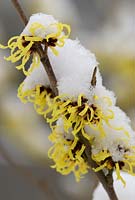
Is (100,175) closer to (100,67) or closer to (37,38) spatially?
(37,38)

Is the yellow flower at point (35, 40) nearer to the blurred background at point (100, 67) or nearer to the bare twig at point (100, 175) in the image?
the bare twig at point (100, 175)

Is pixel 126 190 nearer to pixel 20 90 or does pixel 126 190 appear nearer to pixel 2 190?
pixel 20 90

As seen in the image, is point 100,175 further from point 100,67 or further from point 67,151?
point 100,67

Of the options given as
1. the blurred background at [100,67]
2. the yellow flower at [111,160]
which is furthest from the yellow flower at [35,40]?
the blurred background at [100,67]

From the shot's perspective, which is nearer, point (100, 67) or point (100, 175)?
point (100, 175)

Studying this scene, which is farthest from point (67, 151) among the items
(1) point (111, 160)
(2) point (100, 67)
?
(2) point (100, 67)

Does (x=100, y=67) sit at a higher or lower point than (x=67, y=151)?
higher

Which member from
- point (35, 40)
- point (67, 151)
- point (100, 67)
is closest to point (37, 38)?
point (35, 40)

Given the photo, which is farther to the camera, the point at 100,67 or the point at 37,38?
the point at 100,67
